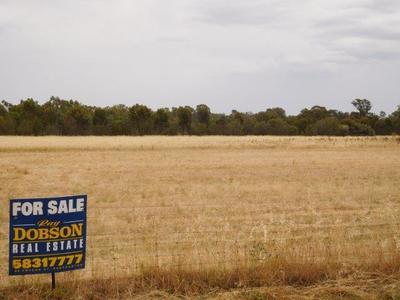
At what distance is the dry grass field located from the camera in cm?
730

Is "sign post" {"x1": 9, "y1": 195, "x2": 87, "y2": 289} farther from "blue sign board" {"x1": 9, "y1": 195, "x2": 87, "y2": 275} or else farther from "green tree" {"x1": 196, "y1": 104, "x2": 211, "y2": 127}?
"green tree" {"x1": 196, "y1": 104, "x2": 211, "y2": 127}

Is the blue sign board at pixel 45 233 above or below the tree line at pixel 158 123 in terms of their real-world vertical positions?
below

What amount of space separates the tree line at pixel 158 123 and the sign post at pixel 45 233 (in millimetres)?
85496

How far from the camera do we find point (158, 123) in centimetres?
9881

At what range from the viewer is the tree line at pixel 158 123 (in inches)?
3661

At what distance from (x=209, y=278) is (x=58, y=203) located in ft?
8.25

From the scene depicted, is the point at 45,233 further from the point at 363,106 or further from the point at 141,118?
the point at 363,106

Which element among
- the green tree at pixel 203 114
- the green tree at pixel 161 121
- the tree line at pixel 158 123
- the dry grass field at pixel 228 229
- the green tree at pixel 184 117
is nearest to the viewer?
the dry grass field at pixel 228 229

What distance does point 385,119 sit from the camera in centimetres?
9750

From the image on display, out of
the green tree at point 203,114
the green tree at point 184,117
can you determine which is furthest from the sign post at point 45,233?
the green tree at point 203,114

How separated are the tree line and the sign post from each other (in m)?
85.5

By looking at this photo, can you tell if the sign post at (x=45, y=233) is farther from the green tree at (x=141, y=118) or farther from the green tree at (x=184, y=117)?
the green tree at (x=184, y=117)

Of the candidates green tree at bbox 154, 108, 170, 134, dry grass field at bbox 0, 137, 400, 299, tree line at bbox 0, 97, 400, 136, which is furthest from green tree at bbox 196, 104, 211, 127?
dry grass field at bbox 0, 137, 400, 299

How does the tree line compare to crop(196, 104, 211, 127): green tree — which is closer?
the tree line
